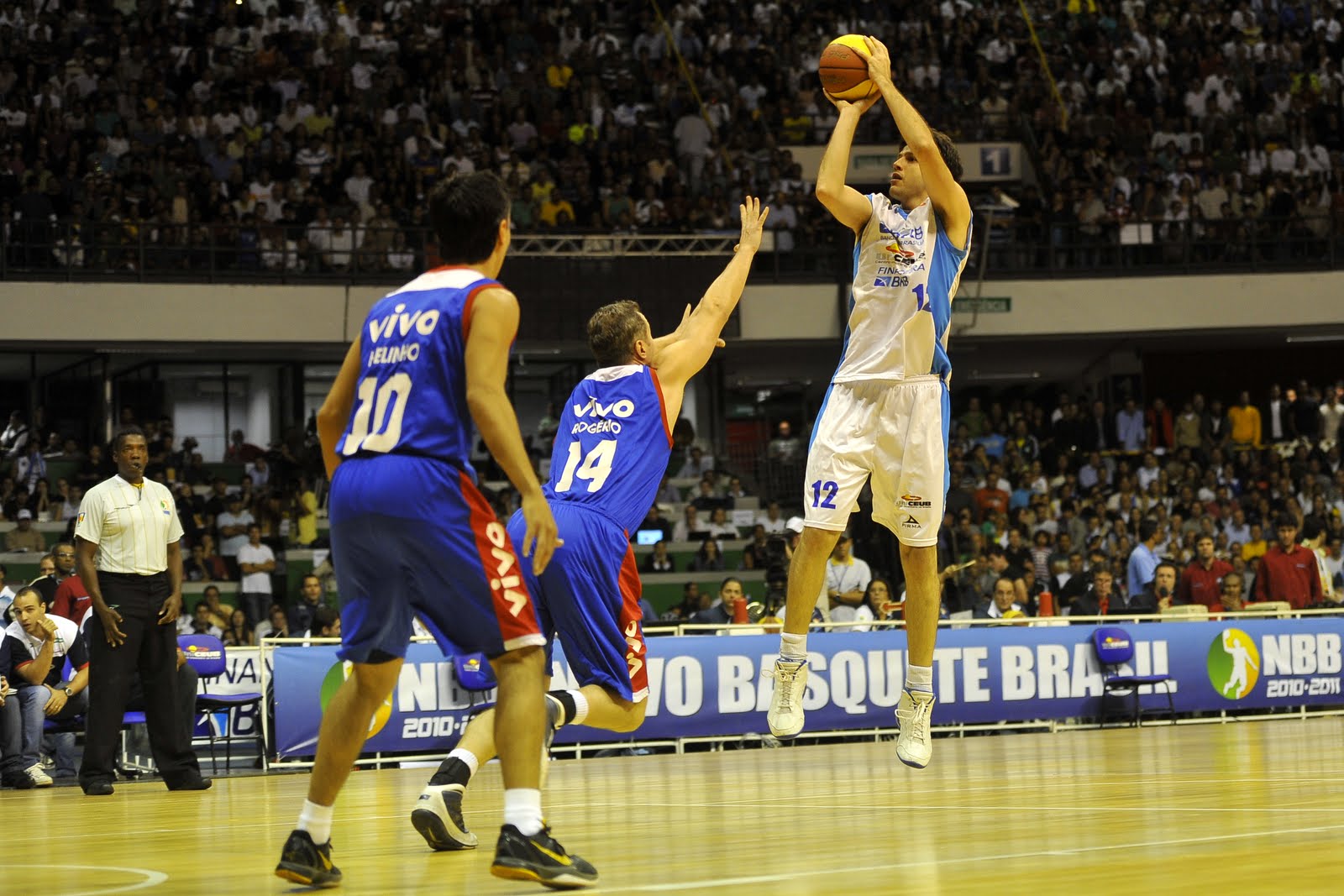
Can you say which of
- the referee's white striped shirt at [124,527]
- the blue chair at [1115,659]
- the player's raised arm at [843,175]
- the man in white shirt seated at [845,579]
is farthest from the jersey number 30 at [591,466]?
the blue chair at [1115,659]

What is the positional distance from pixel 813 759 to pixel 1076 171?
59.4ft

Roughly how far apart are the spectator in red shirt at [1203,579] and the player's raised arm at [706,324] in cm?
1123

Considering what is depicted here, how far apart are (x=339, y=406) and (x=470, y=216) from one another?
663 mm

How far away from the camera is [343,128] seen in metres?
24.2

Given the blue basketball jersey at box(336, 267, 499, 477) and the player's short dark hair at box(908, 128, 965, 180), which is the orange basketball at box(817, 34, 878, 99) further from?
the blue basketball jersey at box(336, 267, 499, 477)

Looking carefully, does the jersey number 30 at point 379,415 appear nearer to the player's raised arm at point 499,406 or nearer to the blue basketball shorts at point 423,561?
the blue basketball shorts at point 423,561

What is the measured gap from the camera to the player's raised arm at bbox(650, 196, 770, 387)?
6.74 m

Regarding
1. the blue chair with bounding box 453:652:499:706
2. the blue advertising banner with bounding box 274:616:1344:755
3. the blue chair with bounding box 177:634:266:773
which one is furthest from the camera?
the blue advertising banner with bounding box 274:616:1344:755

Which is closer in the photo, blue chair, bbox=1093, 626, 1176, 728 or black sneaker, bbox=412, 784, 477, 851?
black sneaker, bbox=412, 784, 477, 851

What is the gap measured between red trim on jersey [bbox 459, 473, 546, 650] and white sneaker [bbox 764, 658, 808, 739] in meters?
3.21

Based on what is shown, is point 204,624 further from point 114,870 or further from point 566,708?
point 114,870

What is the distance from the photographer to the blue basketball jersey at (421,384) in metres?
4.36

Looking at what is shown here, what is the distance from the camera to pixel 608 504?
6.32 meters

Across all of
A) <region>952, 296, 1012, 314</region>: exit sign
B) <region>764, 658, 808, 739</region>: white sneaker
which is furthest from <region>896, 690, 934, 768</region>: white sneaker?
<region>952, 296, 1012, 314</region>: exit sign
